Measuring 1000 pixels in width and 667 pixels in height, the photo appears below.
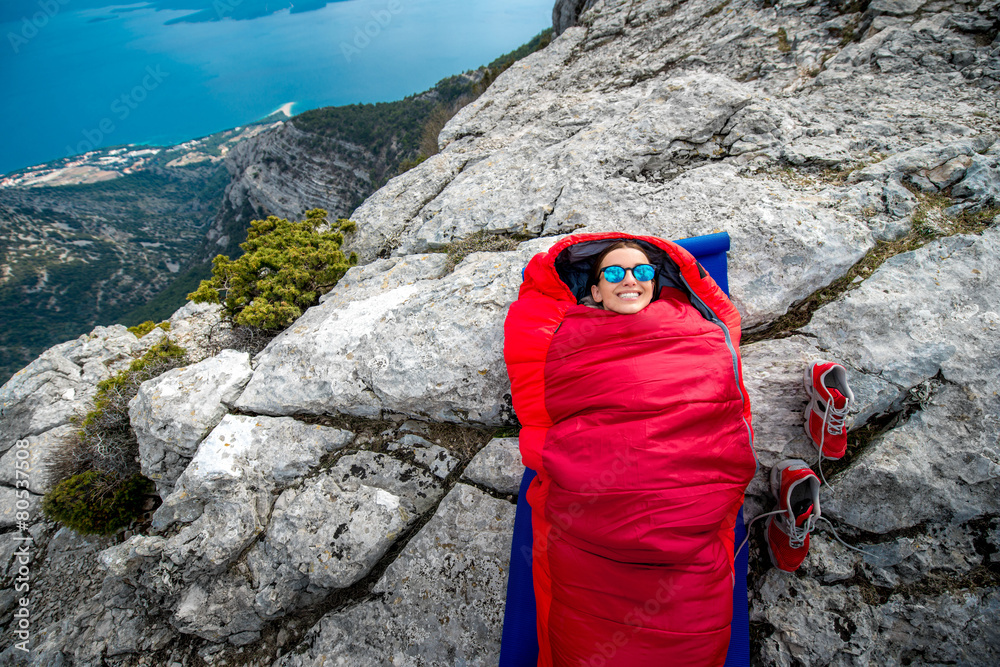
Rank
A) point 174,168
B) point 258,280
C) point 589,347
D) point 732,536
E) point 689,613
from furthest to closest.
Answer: point 174,168 → point 258,280 → point 589,347 → point 732,536 → point 689,613

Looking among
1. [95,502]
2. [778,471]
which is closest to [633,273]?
[778,471]

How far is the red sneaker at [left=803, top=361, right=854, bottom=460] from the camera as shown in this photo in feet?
10.0

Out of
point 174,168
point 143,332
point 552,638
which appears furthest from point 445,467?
point 174,168

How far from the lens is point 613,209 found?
4.80m

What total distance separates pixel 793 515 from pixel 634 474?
4.85 ft

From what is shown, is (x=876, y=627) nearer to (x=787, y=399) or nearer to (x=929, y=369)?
(x=787, y=399)

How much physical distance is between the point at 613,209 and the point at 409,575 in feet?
15.1

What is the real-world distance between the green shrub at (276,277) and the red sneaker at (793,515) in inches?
226

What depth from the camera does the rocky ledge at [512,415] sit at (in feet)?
9.79

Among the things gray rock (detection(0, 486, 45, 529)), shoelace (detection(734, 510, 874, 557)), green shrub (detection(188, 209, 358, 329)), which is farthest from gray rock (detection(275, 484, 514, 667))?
gray rock (detection(0, 486, 45, 529))

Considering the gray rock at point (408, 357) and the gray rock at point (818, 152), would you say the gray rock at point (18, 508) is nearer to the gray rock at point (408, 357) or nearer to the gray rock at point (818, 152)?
the gray rock at point (408, 357)

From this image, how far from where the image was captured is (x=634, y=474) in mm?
2559

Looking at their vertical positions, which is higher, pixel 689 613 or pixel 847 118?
pixel 847 118

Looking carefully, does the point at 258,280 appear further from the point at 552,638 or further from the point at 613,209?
the point at 552,638
